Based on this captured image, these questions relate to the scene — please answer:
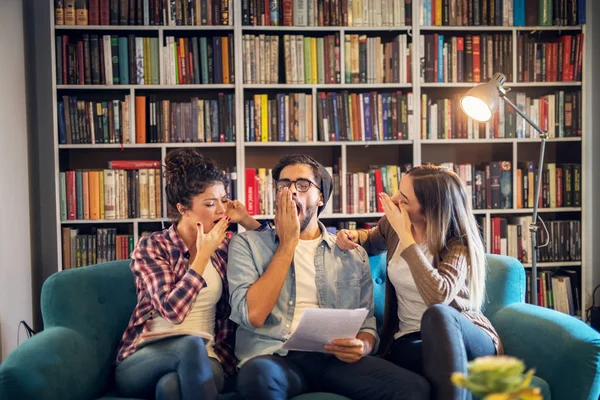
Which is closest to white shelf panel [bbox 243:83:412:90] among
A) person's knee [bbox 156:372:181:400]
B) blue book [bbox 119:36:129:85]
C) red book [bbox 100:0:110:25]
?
blue book [bbox 119:36:129:85]

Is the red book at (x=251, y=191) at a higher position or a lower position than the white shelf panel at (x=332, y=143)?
lower

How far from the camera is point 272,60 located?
11.7ft

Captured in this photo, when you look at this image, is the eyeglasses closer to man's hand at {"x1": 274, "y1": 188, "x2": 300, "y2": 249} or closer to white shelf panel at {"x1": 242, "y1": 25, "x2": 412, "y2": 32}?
man's hand at {"x1": 274, "y1": 188, "x2": 300, "y2": 249}

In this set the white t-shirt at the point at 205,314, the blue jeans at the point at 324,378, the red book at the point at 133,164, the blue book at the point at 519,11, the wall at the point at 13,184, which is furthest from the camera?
the blue book at the point at 519,11

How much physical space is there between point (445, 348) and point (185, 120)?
7.25ft

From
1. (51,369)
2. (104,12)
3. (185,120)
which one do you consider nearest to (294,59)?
(185,120)

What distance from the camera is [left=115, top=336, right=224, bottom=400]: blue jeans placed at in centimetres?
176

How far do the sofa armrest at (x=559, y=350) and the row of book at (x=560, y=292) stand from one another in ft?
5.63

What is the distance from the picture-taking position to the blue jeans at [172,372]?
176 cm

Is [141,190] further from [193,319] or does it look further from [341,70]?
[193,319]

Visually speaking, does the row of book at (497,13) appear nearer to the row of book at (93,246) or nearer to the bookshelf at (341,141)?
the bookshelf at (341,141)

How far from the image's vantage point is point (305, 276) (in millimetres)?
2164

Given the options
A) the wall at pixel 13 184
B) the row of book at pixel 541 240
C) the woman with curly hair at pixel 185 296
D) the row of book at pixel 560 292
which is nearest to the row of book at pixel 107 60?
the wall at pixel 13 184

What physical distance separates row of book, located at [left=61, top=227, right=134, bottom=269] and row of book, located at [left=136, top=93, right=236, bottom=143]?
1.81ft
